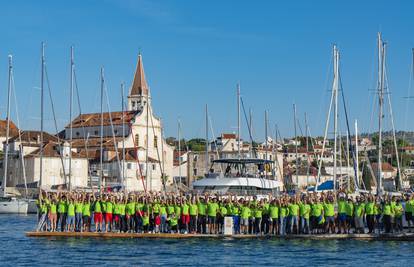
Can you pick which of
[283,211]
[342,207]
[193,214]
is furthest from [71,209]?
[342,207]

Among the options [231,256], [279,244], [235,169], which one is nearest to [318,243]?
[279,244]

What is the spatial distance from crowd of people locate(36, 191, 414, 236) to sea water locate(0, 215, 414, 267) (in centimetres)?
105

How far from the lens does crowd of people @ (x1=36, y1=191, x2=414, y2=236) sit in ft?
119

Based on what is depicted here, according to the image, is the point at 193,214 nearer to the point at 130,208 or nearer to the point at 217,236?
the point at 217,236

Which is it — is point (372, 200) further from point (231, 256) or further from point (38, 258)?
point (38, 258)

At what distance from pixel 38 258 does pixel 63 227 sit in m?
8.02

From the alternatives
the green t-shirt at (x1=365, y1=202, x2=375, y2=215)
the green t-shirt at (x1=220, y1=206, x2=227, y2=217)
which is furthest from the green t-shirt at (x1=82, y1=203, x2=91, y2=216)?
the green t-shirt at (x1=365, y1=202, x2=375, y2=215)

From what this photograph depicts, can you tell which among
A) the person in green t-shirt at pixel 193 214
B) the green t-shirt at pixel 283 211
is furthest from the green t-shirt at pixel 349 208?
the person in green t-shirt at pixel 193 214

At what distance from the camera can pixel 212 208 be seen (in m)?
37.4

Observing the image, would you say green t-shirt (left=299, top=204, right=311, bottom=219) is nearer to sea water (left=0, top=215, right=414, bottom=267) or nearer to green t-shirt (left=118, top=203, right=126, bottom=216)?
sea water (left=0, top=215, right=414, bottom=267)

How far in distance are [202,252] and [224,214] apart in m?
5.14

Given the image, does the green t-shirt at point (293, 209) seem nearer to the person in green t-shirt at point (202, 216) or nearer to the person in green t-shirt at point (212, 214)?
the person in green t-shirt at point (212, 214)

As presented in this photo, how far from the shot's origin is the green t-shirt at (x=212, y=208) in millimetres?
37344

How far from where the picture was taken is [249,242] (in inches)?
1428
